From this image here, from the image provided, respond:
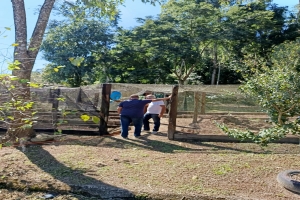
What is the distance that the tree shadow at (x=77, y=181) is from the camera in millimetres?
3771

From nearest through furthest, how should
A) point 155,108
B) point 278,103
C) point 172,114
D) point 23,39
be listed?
1. point 278,103
2. point 23,39
3. point 172,114
4. point 155,108

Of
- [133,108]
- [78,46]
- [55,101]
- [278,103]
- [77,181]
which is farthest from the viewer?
[78,46]

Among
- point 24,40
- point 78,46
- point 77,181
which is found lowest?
point 77,181

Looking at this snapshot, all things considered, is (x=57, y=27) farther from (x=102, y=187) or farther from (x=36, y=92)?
(x=102, y=187)

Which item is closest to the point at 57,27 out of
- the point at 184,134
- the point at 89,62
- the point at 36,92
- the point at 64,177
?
the point at 89,62

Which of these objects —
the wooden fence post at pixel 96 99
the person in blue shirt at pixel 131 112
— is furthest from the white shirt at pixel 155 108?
the wooden fence post at pixel 96 99

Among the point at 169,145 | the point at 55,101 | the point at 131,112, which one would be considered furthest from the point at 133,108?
the point at 55,101

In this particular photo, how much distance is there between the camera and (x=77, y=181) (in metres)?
4.07

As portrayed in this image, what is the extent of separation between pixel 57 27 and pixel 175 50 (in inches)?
420

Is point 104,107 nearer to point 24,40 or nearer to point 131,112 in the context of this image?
point 131,112

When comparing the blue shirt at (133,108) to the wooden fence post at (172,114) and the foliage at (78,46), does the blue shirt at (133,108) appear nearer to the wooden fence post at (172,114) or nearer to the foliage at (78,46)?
the wooden fence post at (172,114)

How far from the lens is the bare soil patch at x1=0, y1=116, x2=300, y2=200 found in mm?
3789

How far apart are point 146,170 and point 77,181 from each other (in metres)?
1.11

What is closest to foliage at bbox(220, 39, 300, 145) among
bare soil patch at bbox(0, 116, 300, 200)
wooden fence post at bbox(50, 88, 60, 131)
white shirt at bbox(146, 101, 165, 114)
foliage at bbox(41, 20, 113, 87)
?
bare soil patch at bbox(0, 116, 300, 200)
